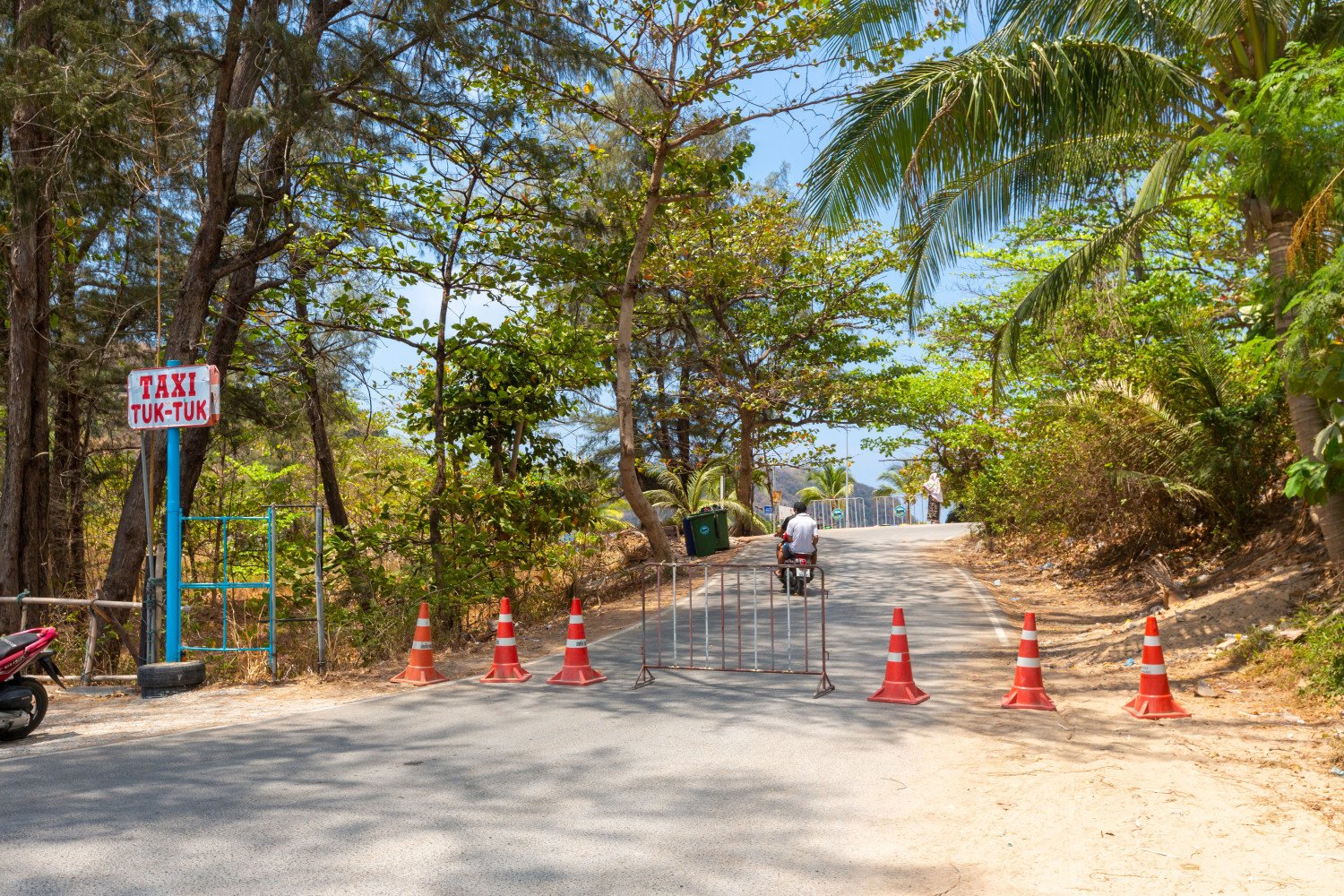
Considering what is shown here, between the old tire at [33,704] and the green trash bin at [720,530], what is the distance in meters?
16.6

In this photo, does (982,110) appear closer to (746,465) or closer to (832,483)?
(746,465)

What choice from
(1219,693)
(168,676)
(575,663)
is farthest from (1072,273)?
(168,676)

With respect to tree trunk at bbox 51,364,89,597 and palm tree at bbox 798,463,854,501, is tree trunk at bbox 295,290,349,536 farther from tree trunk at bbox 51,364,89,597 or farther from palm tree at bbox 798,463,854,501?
palm tree at bbox 798,463,854,501

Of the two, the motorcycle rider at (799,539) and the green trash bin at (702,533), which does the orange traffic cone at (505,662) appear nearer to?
the motorcycle rider at (799,539)

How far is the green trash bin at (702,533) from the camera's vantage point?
2377 centimetres

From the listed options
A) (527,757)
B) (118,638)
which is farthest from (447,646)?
(527,757)

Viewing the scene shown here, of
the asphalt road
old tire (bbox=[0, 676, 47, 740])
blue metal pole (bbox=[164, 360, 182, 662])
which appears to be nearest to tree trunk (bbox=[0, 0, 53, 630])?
blue metal pole (bbox=[164, 360, 182, 662])

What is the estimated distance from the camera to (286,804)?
619 centimetres

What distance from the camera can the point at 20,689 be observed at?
8609 millimetres

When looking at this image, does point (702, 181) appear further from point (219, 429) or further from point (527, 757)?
point (527, 757)

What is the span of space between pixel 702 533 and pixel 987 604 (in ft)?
28.6

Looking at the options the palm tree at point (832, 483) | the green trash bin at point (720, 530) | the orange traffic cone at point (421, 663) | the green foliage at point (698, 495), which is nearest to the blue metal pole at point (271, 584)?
the orange traffic cone at point (421, 663)

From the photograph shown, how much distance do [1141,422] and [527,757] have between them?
11.6m

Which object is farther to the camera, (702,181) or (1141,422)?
(702,181)
